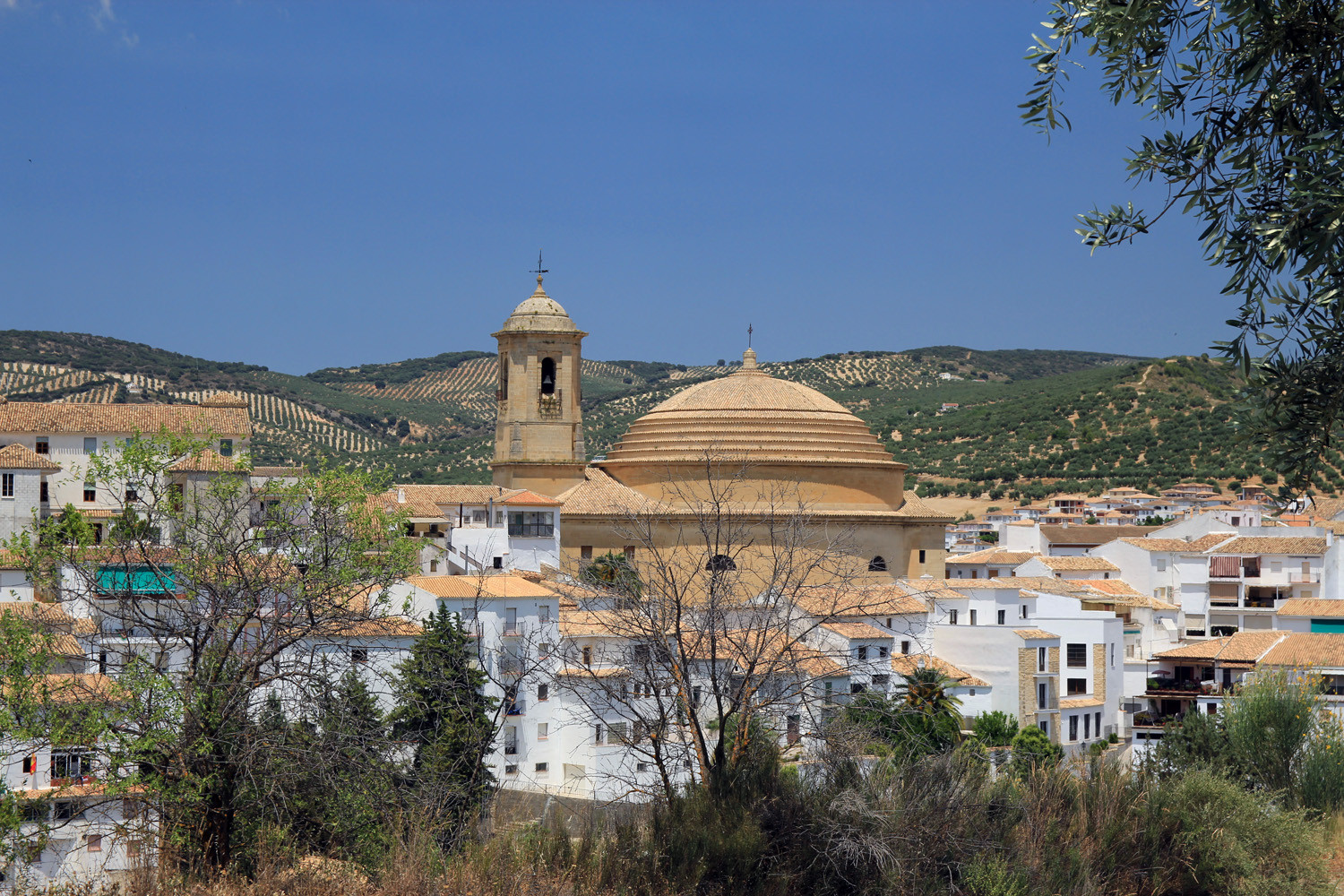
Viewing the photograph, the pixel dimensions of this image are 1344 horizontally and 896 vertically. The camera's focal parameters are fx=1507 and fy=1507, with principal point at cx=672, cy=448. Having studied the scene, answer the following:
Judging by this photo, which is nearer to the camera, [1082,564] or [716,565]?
[716,565]

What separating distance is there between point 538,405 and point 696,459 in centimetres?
637

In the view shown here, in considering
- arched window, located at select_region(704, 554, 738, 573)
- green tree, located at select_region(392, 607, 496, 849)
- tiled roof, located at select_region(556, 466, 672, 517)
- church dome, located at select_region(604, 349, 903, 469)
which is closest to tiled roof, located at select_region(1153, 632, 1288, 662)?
church dome, located at select_region(604, 349, 903, 469)

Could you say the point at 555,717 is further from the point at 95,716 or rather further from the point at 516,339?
the point at 95,716

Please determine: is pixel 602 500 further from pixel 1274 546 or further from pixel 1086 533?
pixel 1086 533

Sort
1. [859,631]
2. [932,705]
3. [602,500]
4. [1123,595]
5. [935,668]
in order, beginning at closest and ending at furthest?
[932,705], [859,631], [935,668], [602,500], [1123,595]

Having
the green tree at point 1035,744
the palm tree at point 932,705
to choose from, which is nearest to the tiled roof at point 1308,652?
the green tree at point 1035,744

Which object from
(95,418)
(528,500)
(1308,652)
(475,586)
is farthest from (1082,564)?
(95,418)

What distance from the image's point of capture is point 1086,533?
231 feet

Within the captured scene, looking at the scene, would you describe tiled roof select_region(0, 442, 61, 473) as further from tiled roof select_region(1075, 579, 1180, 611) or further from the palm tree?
tiled roof select_region(1075, 579, 1180, 611)

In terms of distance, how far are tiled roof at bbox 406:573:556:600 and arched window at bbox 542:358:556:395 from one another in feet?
37.5

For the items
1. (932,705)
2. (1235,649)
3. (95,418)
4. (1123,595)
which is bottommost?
(932,705)

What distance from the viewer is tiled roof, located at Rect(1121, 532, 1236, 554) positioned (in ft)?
187

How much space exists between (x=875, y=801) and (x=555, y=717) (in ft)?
62.5

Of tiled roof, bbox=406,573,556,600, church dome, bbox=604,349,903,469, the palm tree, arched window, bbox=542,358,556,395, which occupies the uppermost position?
arched window, bbox=542,358,556,395
